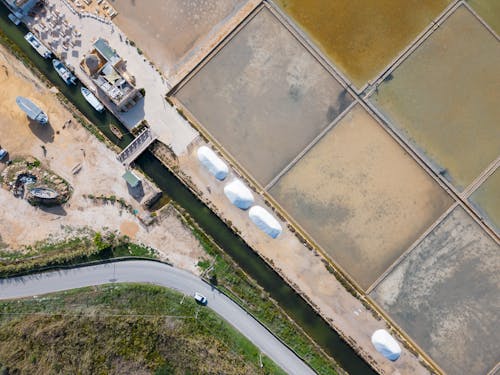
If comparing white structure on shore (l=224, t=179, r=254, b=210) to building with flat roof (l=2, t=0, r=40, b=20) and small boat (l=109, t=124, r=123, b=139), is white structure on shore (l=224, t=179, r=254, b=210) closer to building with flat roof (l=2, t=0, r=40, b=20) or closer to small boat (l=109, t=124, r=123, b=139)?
small boat (l=109, t=124, r=123, b=139)

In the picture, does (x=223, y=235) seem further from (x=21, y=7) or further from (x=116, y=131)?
(x=21, y=7)

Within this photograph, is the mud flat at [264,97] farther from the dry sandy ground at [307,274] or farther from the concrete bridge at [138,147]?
the concrete bridge at [138,147]

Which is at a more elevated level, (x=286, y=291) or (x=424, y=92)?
(x=424, y=92)

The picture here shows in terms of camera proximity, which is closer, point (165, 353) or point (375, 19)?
point (165, 353)

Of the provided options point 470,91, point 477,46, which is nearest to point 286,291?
point 470,91

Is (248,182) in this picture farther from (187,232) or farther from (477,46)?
(477,46)

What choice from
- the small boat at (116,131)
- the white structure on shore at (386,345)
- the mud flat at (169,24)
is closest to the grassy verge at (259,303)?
the white structure on shore at (386,345)

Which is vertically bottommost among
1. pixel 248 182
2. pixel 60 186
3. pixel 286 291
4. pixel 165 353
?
pixel 286 291
